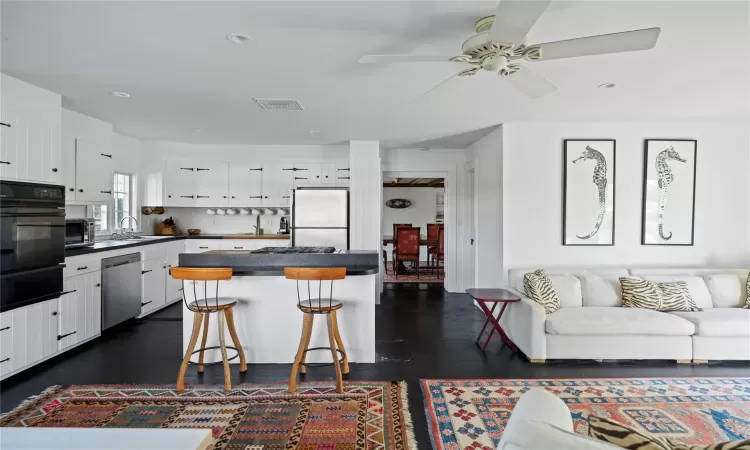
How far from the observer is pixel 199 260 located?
322 centimetres

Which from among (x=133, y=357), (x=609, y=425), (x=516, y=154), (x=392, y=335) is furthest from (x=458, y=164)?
(x=609, y=425)

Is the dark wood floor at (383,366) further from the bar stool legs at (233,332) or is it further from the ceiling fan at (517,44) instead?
the ceiling fan at (517,44)

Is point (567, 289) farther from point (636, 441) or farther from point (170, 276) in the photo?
point (170, 276)

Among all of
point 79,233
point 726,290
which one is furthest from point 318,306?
point 726,290

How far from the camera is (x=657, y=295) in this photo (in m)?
3.63

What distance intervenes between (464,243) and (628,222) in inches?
92.2

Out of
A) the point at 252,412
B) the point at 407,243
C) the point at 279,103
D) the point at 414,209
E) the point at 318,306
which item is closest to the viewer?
the point at 252,412

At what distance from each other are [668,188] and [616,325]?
214 cm

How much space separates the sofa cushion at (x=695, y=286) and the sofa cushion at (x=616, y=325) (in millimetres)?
596

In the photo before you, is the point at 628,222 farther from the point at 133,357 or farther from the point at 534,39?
the point at 133,357

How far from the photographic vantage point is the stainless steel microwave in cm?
393

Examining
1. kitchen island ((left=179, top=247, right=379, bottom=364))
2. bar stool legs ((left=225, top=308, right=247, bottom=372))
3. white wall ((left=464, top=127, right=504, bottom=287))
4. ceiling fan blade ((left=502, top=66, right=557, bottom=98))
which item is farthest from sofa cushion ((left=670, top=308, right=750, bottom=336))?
bar stool legs ((left=225, top=308, right=247, bottom=372))

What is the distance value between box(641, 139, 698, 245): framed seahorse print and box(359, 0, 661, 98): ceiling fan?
2997 mm

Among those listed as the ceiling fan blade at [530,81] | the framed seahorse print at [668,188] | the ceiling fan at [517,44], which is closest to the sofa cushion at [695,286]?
the framed seahorse print at [668,188]
